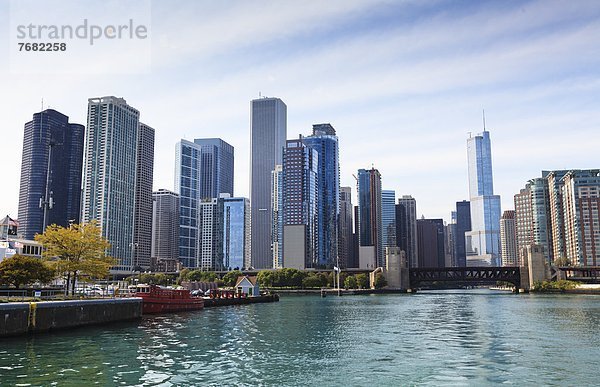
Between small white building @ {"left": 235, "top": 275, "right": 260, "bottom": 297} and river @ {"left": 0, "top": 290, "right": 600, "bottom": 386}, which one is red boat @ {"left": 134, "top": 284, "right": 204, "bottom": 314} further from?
small white building @ {"left": 235, "top": 275, "right": 260, "bottom": 297}

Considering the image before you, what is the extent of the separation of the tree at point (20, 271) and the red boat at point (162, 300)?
66.4 ft

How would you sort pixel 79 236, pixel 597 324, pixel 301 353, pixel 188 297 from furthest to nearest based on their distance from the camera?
1. pixel 188 297
2. pixel 79 236
3. pixel 597 324
4. pixel 301 353

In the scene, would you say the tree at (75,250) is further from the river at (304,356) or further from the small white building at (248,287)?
the small white building at (248,287)

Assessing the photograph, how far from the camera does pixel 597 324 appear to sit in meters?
76.9

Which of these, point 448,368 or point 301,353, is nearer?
point 448,368

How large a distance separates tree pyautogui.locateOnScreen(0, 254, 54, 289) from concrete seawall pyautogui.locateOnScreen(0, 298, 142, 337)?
13761mm

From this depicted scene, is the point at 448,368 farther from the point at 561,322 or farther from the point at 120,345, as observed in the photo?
the point at 561,322

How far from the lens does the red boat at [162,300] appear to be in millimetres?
98125

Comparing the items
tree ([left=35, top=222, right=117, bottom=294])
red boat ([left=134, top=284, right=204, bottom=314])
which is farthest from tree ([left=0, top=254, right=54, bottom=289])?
red boat ([left=134, top=284, right=204, bottom=314])

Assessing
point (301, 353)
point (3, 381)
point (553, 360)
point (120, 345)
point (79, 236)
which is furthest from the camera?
point (79, 236)

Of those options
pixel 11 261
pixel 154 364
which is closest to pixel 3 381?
pixel 154 364

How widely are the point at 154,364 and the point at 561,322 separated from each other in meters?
65.8

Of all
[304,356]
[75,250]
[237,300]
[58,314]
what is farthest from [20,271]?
[237,300]

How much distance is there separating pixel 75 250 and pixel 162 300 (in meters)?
22.0
